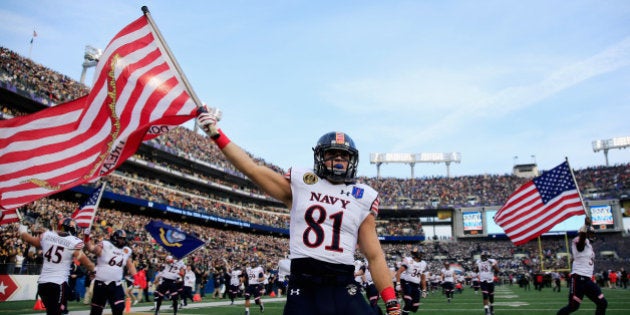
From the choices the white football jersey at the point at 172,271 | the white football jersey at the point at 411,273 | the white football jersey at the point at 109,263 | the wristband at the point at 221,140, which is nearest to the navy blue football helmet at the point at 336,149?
the wristband at the point at 221,140

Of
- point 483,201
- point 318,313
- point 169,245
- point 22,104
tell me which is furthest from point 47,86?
point 483,201

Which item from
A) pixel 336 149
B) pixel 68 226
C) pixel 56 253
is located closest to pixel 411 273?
pixel 68 226

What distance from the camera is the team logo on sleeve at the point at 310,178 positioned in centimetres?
363

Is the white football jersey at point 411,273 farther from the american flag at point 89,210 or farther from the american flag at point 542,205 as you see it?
the american flag at point 89,210

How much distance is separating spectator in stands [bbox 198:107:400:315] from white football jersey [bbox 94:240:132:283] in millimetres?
6548

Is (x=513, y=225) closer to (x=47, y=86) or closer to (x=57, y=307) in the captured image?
(x=57, y=307)

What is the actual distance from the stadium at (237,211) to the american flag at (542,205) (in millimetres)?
15466

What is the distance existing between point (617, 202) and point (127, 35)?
6709 centimetres

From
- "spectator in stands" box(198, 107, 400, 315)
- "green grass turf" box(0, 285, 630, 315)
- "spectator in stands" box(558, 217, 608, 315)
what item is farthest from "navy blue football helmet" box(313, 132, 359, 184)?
"green grass turf" box(0, 285, 630, 315)

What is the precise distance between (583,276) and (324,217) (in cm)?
829

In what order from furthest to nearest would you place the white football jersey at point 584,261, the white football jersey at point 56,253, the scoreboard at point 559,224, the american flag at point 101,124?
1. the scoreboard at point 559,224
2. the white football jersey at point 584,261
3. the white football jersey at point 56,253
4. the american flag at point 101,124

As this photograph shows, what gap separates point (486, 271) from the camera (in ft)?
49.7

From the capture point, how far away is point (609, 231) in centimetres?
5800

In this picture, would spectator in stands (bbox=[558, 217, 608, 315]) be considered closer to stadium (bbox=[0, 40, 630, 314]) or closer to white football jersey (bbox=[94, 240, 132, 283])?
white football jersey (bbox=[94, 240, 132, 283])
